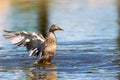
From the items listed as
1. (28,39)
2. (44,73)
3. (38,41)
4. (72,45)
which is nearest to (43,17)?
(72,45)

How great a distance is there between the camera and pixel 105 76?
11078mm

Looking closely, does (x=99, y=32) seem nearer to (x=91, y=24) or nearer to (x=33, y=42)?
(x=91, y=24)

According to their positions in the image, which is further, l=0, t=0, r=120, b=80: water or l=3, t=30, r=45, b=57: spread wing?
l=3, t=30, r=45, b=57: spread wing

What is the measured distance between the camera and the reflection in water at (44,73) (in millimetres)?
11242

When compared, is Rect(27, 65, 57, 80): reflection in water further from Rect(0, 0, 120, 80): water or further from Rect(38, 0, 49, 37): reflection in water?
Rect(38, 0, 49, 37): reflection in water

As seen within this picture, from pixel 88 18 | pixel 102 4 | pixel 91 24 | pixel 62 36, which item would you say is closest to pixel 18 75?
pixel 62 36

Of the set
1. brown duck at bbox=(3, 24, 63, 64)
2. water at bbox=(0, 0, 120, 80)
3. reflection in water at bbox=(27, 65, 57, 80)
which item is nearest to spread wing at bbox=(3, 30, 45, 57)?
brown duck at bbox=(3, 24, 63, 64)

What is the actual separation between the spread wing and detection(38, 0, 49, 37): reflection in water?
586cm

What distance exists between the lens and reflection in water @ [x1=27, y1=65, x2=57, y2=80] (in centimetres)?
1124

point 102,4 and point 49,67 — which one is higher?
point 102,4

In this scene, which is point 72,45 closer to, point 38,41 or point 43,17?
point 38,41

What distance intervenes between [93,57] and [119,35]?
4777 millimetres

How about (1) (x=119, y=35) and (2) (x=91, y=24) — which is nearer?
(1) (x=119, y=35)

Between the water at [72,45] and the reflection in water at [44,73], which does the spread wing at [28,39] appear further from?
the reflection in water at [44,73]
